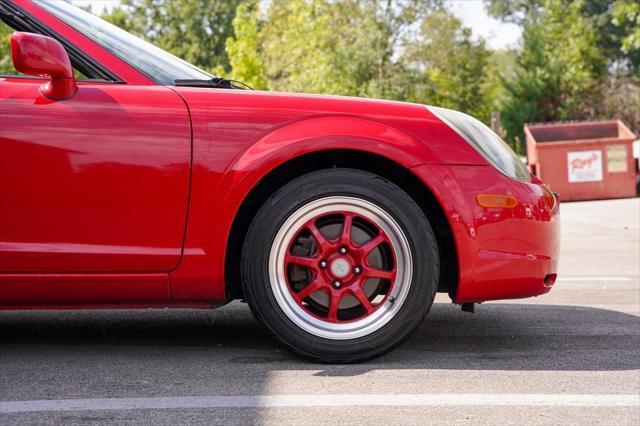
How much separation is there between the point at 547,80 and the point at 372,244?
107ft

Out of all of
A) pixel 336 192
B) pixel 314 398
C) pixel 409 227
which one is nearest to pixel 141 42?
pixel 336 192

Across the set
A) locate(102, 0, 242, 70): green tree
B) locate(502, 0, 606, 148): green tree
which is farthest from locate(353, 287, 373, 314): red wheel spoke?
locate(102, 0, 242, 70): green tree

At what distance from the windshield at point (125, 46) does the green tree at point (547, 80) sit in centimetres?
3006

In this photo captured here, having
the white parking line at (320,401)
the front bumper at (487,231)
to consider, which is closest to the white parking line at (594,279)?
the front bumper at (487,231)

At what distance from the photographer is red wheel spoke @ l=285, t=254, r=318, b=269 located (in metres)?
3.57

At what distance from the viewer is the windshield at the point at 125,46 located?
3.76 metres

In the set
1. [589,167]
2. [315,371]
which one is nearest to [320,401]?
[315,371]

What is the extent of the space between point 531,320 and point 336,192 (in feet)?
5.23

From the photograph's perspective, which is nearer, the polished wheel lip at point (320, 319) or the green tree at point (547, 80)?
the polished wheel lip at point (320, 319)

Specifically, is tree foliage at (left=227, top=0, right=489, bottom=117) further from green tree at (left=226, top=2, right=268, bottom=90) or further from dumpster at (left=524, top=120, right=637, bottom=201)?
dumpster at (left=524, top=120, right=637, bottom=201)

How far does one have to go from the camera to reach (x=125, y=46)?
3.87 metres

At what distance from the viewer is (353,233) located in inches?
143

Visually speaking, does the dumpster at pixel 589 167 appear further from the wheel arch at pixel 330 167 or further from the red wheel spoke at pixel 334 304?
the red wheel spoke at pixel 334 304

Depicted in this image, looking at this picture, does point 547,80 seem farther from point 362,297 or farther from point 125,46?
point 362,297
